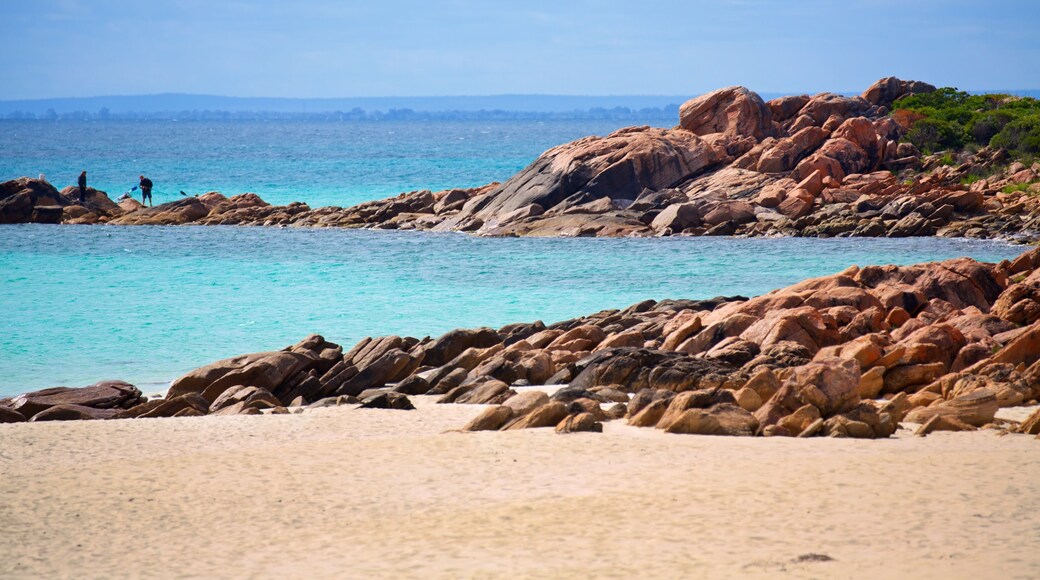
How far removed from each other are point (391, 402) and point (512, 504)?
646 cm

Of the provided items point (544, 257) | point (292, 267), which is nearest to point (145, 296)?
→ point (292, 267)

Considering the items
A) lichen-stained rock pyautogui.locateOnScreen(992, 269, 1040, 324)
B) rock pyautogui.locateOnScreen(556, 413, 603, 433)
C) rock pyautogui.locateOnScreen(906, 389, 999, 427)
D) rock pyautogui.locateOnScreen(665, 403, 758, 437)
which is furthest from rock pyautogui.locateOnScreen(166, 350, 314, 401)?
lichen-stained rock pyautogui.locateOnScreen(992, 269, 1040, 324)

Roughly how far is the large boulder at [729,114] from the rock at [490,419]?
4183 centimetres

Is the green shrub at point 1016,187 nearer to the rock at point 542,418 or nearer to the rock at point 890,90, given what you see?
the rock at point 890,90

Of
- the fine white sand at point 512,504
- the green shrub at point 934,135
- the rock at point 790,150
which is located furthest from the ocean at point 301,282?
the green shrub at point 934,135

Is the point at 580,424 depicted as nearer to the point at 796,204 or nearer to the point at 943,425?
the point at 943,425

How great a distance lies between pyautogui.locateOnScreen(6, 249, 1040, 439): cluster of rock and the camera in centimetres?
1634

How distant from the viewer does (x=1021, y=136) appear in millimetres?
58938

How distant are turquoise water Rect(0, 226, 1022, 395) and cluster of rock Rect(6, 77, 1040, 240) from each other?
2.64 metres

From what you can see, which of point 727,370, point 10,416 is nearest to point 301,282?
point 10,416

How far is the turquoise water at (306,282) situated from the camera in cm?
2819

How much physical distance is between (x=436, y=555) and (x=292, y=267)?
3208 centimetres

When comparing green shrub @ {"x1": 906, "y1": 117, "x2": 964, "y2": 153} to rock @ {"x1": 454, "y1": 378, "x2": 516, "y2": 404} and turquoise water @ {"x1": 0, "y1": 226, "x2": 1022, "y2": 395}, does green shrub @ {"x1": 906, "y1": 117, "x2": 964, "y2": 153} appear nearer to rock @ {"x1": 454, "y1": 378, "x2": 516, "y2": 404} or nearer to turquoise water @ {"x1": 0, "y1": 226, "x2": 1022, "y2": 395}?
turquoise water @ {"x1": 0, "y1": 226, "x2": 1022, "y2": 395}

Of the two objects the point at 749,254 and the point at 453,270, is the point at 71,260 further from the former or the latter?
the point at 749,254
